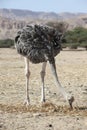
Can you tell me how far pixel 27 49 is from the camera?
933 centimetres

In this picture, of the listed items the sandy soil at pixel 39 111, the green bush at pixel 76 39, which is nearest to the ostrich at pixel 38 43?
the sandy soil at pixel 39 111

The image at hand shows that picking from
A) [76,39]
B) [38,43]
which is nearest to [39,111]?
[38,43]

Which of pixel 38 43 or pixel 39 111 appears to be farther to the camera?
pixel 38 43

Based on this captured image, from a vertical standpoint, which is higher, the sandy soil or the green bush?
the sandy soil

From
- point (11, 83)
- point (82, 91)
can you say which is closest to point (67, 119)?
point (82, 91)

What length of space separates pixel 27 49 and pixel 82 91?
9.99ft

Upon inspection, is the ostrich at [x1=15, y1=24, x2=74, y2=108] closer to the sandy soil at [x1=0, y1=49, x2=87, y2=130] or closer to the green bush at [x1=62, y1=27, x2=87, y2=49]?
the sandy soil at [x1=0, y1=49, x2=87, y2=130]

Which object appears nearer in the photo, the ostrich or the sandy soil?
the sandy soil

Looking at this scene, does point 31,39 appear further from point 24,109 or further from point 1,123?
point 1,123

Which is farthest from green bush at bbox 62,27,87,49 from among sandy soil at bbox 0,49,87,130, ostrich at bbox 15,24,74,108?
ostrich at bbox 15,24,74,108

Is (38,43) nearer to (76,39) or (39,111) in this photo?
(39,111)

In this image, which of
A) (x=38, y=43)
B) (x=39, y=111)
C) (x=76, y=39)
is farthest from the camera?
(x=76, y=39)

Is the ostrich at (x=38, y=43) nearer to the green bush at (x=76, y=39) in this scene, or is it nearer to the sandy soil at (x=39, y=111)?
the sandy soil at (x=39, y=111)

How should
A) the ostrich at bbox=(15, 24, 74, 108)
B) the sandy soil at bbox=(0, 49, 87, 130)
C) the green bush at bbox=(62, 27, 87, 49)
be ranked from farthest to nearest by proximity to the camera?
the green bush at bbox=(62, 27, 87, 49) < the ostrich at bbox=(15, 24, 74, 108) < the sandy soil at bbox=(0, 49, 87, 130)
